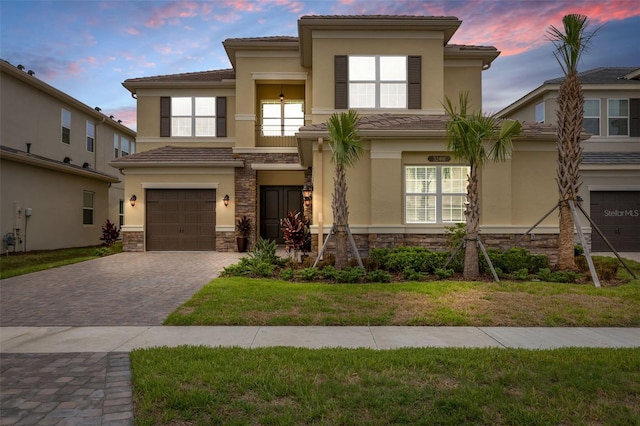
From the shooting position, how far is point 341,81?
1554 cm

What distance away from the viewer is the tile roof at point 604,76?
2001 centimetres

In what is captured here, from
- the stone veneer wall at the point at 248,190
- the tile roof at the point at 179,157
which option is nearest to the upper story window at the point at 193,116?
the tile roof at the point at 179,157

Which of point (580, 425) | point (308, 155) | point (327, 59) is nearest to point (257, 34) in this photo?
point (327, 59)

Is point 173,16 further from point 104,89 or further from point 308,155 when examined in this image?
point 104,89

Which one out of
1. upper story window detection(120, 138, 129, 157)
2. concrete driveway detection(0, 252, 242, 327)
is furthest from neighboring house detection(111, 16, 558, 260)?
upper story window detection(120, 138, 129, 157)

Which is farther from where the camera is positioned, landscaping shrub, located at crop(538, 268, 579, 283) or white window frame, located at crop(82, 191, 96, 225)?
Answer: white window frame, located at crop(82, 191, 96, 225)

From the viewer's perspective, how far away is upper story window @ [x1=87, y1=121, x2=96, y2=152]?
2395cm

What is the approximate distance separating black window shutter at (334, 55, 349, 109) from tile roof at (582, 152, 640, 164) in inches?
415

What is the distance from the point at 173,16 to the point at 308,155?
6274 millimetres

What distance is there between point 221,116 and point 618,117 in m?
18.6

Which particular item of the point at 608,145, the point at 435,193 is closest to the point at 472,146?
the point at 435,193

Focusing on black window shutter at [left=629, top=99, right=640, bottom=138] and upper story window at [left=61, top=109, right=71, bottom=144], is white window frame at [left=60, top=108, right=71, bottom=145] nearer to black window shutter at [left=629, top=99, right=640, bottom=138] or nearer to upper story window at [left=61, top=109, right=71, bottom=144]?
upper story window at [left=61, top=109, right=71, bottom=144]

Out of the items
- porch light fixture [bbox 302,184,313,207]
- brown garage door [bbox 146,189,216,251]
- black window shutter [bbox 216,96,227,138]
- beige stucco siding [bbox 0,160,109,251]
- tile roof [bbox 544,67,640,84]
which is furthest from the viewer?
tile roof [bbox 544,67,640,84]

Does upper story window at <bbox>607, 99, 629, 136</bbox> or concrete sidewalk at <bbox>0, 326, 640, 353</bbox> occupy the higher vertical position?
upper story window at <bbox>607, 99, 629, 136</bbox>
